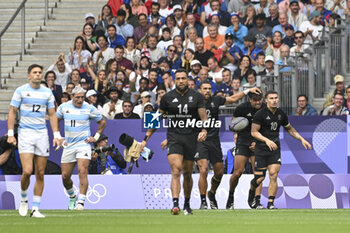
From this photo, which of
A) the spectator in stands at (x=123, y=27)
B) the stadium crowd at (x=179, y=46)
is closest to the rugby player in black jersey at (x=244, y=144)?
the stadium crowd at (x=179, y=46)

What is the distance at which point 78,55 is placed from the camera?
28016 mm

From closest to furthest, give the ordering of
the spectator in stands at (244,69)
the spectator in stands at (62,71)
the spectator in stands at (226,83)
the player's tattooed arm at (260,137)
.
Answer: the player's tattooed arm at (260,137) → the spectator in stands at (226,83) → the spectator in stands at (244,69) → the spectator in stands at (62,71)

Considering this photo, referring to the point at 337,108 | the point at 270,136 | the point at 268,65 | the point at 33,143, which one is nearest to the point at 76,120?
the point at 33,143

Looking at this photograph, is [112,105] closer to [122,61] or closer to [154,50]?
[122,61]

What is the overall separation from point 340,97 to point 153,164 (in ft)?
14.8

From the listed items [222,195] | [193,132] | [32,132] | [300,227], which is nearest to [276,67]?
[222,195]

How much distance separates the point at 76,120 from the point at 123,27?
9.50m

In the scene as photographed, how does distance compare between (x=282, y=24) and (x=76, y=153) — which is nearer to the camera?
(x=76, y=153)

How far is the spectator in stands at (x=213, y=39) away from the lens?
88.7 ft

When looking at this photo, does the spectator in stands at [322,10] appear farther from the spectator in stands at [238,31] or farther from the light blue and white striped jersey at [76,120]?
the light blue and white striped jersey at [76,120]

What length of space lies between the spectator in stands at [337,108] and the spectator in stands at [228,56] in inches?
165

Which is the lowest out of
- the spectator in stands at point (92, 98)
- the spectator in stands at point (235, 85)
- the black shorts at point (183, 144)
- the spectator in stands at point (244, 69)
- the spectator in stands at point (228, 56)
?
the black shorts at point (183, 144)

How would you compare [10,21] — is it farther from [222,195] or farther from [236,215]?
[236,215]

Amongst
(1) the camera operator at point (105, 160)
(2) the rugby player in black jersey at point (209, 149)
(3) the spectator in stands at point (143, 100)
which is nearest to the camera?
(2) the rugby player in black jersey at point (209, 149)
